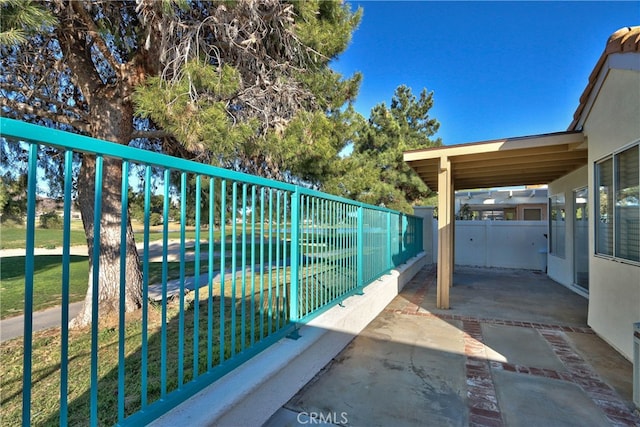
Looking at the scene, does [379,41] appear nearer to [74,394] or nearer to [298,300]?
[298,300]

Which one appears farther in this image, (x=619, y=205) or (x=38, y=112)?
(x=38, y=112)

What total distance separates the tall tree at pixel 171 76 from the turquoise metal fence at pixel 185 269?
0.75m

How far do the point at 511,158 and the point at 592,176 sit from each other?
1711 millimetres

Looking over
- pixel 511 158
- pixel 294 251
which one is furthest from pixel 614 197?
pixel 294 251

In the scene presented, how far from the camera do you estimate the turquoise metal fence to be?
56.1 inches

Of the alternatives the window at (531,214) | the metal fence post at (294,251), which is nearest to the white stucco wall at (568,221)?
the metal fence post at (294,251)

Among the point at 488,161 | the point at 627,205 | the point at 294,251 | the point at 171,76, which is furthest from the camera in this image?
the point at 488,161

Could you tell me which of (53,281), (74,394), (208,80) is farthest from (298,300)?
(53,281)

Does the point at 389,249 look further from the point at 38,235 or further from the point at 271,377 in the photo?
the point at 38,235

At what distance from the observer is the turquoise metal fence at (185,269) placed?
4.67ft

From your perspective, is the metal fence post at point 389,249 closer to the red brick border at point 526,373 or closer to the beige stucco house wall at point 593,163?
the beige stucco house wall at point 593,163

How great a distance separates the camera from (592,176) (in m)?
4.76

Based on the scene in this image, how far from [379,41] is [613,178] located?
24.5 feet

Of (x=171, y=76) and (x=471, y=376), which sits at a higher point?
(x=171, y=76)
